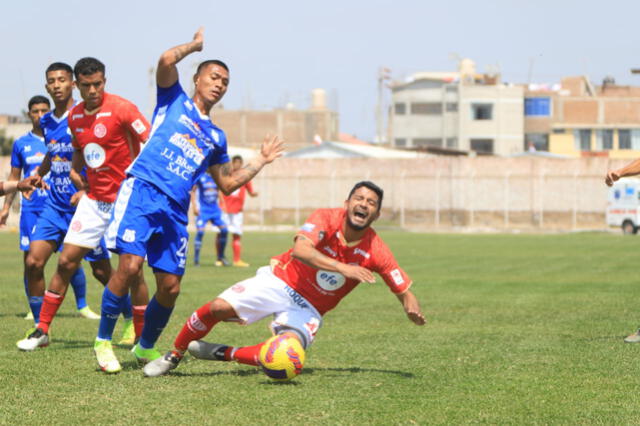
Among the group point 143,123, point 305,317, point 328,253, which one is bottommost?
point 305,317

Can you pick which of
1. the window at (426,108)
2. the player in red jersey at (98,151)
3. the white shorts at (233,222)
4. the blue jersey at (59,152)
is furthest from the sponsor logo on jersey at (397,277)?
the window at (426,108)

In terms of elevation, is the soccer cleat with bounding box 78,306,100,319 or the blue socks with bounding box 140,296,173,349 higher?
the blue socks with bounding box 140,296,173,349

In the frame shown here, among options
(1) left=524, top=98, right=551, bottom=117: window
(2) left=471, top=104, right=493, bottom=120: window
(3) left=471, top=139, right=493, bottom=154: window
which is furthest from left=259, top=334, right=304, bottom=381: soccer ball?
(1) left=524, top=98, right=551, bottom=117: window

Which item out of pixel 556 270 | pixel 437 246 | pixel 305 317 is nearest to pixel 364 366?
pixel 305 317

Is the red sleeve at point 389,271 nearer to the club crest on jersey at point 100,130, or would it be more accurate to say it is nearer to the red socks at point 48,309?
the club crest on jersey at point 100,130

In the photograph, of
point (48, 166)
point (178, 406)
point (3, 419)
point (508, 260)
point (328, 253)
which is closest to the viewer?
point (3, 419)

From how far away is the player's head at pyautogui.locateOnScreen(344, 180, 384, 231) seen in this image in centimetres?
799

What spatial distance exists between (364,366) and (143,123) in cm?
291

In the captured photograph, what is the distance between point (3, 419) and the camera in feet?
21.3

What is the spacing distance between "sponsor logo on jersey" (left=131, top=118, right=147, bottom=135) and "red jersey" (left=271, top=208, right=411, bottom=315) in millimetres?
1964

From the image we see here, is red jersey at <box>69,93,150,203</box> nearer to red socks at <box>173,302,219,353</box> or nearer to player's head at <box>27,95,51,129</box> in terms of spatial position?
red socks at <box>173,302,219,353</box>

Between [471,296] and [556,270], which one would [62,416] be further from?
[556,270]

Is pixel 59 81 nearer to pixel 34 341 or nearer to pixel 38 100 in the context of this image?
pixel 38 100

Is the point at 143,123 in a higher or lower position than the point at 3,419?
higher
